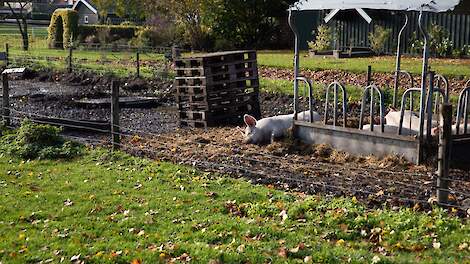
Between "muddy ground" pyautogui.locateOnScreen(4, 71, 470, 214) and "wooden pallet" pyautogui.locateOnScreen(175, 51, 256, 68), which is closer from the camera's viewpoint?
"muddy ground" pyautogui.locateOnScreen(4, 71, 470, 214)

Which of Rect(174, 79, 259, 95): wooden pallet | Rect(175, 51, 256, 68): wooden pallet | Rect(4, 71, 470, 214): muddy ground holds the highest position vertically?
Rect(175, 51, 256, 68): wooden pallet

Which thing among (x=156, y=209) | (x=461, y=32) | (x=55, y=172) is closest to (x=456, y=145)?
(x=156, y=209)

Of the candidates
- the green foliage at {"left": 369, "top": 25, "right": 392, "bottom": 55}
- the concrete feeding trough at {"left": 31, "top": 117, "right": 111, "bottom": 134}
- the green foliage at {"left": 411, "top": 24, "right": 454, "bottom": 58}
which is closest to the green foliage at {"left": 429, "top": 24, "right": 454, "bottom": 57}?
the green foliage at {"left": 411, "top": 24, "right": 454, "bottom": 58}

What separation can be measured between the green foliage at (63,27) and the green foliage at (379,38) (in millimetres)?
22001

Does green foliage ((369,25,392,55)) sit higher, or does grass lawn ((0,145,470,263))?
green foliage ((369,25,392,55))

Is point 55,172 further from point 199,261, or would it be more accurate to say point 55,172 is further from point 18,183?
point 199,261

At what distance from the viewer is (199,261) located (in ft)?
25.5

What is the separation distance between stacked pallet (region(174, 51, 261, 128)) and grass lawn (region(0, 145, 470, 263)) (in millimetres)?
5426

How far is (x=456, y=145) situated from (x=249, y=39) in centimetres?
3519

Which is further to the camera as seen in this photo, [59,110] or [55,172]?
[59,110]

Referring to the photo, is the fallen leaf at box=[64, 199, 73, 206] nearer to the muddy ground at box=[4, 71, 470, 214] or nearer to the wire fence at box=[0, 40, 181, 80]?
the muddy ground at box=[4, 71, 470, 214]

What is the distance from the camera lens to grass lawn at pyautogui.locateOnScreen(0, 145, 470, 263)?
314 inches

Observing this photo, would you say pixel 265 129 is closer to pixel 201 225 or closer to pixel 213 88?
pixel 213 88

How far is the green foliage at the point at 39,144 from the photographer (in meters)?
14.0
